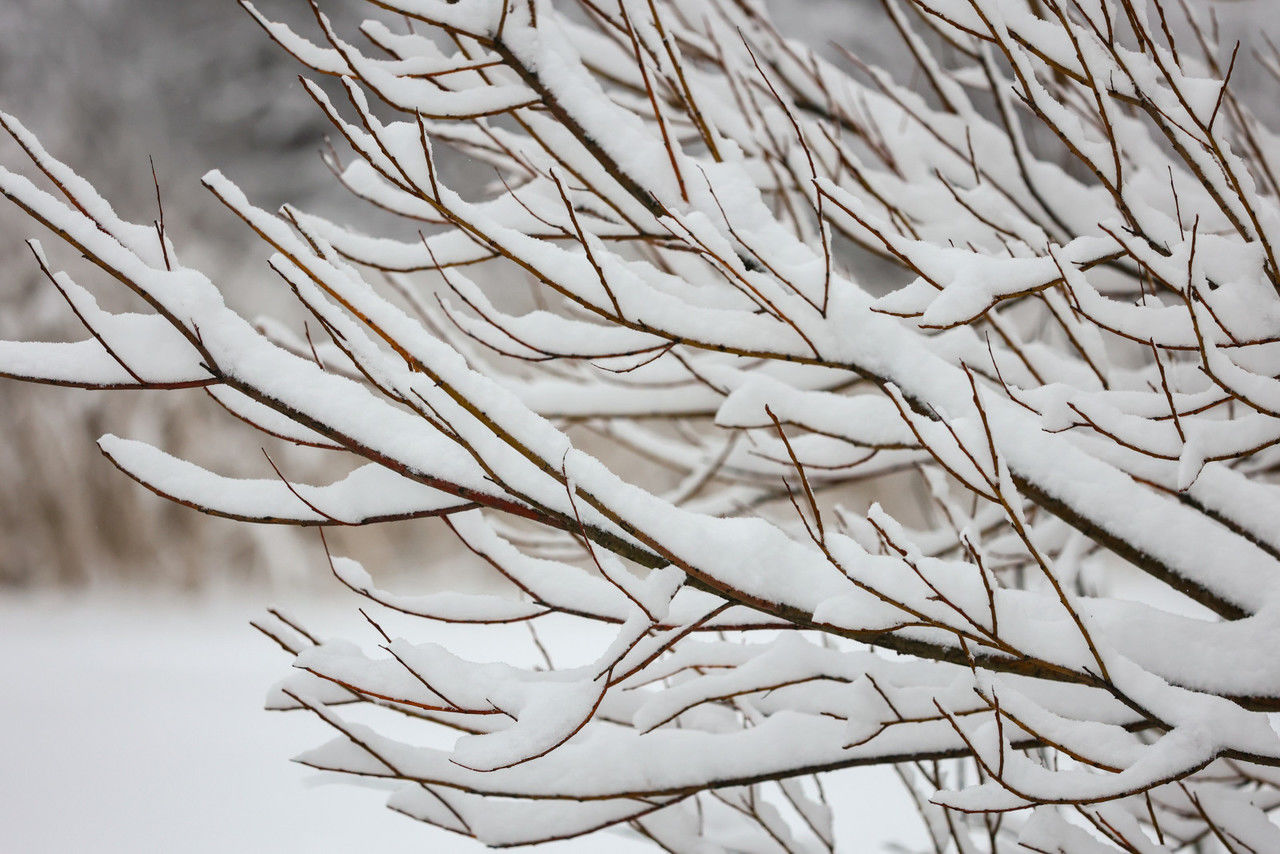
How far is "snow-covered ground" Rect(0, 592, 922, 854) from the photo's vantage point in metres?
1.94

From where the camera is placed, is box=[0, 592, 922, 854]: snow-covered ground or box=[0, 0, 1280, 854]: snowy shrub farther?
box=[0, 592, 922, 854]: snow-covered ground

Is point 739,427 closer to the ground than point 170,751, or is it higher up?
higher up

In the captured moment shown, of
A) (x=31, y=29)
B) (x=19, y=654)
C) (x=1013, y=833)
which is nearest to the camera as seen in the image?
(x=1013, y=833)

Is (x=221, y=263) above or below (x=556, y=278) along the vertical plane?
above

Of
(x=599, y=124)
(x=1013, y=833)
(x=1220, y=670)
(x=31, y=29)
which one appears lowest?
(x=1013, y=833)

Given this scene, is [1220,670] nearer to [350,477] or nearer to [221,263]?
[350,477]

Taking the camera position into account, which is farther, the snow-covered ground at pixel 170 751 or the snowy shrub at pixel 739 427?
the snow-covered ground at pixel 170 751

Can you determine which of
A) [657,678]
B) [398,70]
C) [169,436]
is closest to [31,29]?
[169,436]

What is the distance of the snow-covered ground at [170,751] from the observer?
1938 mm

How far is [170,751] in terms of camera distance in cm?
225

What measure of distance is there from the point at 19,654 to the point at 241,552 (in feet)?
2.37

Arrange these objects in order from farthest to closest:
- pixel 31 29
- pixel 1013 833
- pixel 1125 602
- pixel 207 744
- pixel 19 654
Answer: pixel 31 29 → pixel 19 654 → pixel 207 744 → pixel 1013 833 → pixel 1125 602

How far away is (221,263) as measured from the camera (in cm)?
309

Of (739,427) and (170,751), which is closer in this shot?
(739,427)
